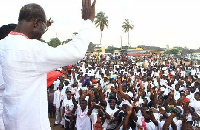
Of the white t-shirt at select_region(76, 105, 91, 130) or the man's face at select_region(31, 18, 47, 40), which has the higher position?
the man's face at select_region(31, 18, 47, 40)

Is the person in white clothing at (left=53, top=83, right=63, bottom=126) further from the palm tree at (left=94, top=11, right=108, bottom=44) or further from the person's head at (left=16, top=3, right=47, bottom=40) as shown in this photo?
the palm tree at (left=94, top=11, right=108, bottom=44)

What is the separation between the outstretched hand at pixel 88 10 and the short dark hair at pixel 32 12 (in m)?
0.22

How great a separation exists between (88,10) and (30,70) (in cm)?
41

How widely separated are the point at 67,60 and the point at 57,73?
44 cm

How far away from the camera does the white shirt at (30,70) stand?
1.15 meters

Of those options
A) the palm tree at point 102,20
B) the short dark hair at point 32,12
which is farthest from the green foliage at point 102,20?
the short dark hair at point 32,12

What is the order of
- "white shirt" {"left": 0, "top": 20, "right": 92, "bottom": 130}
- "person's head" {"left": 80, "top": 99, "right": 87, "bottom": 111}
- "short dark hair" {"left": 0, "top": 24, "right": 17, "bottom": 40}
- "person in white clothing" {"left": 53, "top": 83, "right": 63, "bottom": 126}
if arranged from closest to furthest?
"white shirt" {"left": 0, "top": 20, "right": 92, "bottom": 130}
"short dark hair" {"left": 0, "top": 24, "right": 17, "bottom": 40}
"person's head" {"left": 80, "top": 99, "right": 87, "bottom": 111}
"person in white clothing" {"left": 53, "top": 83, "right": 63, "bottom": 126}

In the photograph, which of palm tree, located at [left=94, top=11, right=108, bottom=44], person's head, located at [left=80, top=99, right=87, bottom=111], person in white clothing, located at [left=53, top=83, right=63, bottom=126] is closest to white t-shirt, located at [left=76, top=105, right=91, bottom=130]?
person's head, located at [left=80, top=99, right=87, bottom=111]

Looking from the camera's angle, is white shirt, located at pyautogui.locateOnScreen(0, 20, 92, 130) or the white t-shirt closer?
white shirt, located at pyautogui.locateOnScreen(0, 20, 92, 130)

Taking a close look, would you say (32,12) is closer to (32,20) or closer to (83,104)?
(32,20)

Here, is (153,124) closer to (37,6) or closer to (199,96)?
(199,96)

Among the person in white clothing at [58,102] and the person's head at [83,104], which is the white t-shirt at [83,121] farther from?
the person in white clothing at [58,102]

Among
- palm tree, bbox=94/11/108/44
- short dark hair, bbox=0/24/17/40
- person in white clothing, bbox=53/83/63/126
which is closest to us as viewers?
short dark hair, bbox=0/24/17/40

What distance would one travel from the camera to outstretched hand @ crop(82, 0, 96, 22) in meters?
1.26
